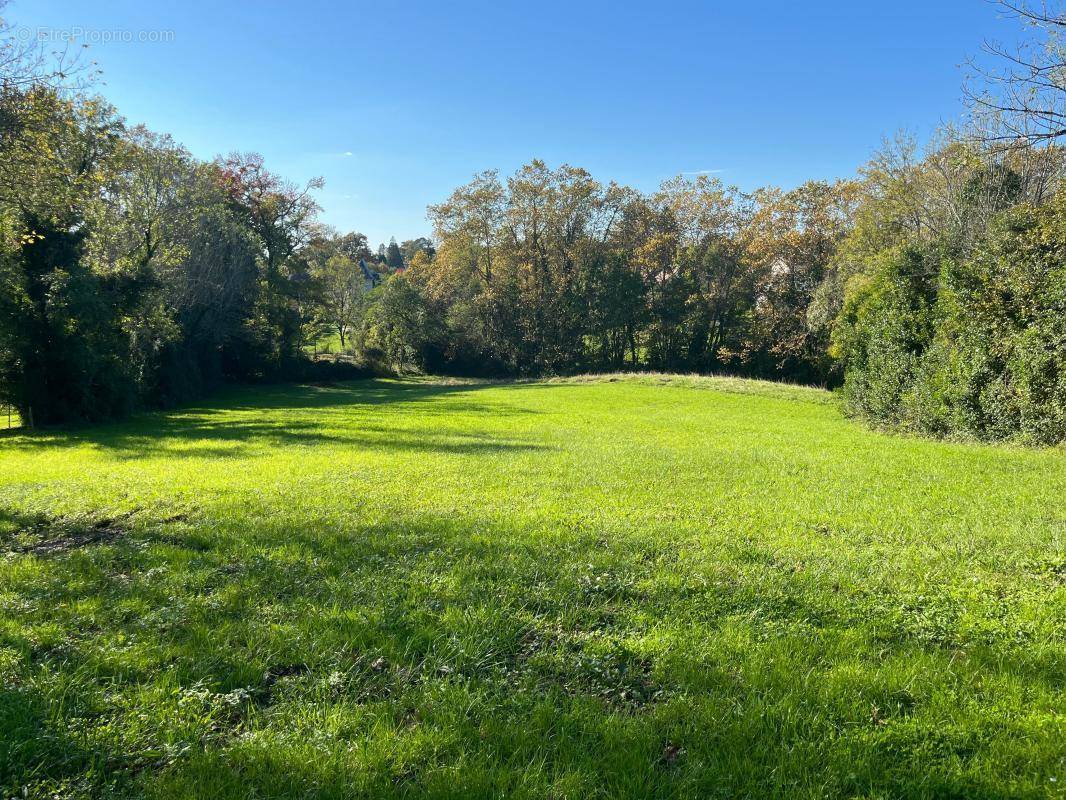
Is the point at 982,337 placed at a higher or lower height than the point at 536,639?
higher

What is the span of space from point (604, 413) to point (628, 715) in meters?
20.2

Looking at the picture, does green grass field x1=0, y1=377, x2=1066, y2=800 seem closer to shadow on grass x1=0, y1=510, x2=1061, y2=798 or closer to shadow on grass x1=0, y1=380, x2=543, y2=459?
shadow on grass x1=0, y1=510, x2=1061, y2=798

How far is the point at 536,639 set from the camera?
384 cm

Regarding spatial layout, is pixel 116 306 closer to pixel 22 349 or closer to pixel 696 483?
pixel 22 349

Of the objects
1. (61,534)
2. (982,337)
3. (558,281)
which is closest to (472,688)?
(61,534)

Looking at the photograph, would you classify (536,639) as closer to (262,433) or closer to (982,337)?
(262,433)

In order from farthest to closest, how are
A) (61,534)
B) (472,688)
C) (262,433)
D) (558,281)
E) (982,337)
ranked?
(558,281), (262,433), (982,337), (61,534), (472,688)

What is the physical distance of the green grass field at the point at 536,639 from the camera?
261cm

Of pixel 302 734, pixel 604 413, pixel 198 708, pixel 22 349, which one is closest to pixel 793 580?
pixel 302 734

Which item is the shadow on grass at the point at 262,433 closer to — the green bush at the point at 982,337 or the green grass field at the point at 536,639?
the green grass field at the point at 536,639

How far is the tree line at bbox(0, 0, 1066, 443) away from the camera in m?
12.9

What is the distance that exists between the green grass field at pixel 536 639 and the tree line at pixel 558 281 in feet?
24.3

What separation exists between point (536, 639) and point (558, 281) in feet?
166

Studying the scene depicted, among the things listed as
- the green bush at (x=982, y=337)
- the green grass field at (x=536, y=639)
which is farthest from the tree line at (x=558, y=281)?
the green grass field at (x=536, y=639)
